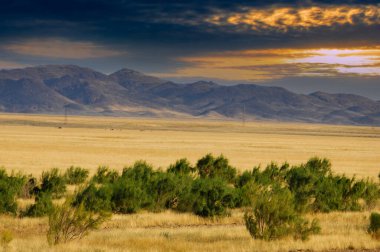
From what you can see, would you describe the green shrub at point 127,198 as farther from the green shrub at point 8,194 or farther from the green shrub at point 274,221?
the green shrub at point 274,221

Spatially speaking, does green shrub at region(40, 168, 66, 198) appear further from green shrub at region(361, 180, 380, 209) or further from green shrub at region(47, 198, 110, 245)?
green shrub at region(361, 180, 380, 209)

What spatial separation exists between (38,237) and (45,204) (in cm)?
413

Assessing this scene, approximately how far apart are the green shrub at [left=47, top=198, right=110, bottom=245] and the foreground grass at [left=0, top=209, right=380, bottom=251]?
228mm

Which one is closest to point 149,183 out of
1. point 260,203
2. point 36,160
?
point 260,203

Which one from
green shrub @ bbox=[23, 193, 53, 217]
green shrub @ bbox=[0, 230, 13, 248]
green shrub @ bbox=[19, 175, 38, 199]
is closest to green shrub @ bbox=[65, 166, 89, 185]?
green shrub @ bbox=[19, 175, 38, 199]

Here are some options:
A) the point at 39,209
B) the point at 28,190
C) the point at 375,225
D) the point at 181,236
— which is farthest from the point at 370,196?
the point at 28,190

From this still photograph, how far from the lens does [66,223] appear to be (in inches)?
547

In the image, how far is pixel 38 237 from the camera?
50.6 feet

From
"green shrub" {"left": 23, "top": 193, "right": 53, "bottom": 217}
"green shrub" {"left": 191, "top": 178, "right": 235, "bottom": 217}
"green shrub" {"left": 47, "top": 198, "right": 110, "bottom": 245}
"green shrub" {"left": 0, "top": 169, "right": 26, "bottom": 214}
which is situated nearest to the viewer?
"green shrub" {"left": 47, "top": 198, "right": 110, "bottom": 245}

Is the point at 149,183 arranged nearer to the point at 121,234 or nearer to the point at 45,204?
the point at 45,204

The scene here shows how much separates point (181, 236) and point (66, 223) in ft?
10.9

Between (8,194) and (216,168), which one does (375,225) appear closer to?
(8,194)

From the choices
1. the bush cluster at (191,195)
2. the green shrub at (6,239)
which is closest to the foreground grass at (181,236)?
the green shrub at (6,239)

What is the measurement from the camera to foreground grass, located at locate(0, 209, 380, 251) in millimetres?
14000
